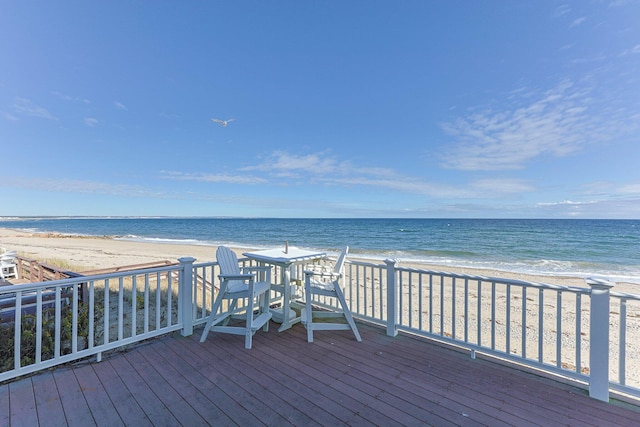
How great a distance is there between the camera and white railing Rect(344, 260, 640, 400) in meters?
1.93

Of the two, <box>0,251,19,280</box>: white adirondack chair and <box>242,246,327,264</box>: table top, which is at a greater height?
<box>242,246,327,264</box>: table top

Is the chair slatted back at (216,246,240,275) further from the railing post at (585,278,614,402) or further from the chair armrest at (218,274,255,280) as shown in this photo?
the railing post at (585,278,614,402)

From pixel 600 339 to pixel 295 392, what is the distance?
7.39 feet

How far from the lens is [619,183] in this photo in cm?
2589

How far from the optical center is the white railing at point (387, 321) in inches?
77.0

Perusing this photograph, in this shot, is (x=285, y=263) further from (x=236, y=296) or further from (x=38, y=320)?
(x=38, y=320)

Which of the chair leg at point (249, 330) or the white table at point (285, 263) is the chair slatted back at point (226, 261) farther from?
the chair leg at point (249, 330)

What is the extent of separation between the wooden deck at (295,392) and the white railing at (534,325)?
0.62 feet

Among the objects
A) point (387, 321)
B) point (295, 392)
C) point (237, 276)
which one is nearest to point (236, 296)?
point (237, 276)

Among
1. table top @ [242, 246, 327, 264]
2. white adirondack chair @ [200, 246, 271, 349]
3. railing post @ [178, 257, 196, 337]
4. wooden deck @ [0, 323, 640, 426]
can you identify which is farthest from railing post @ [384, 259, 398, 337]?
railing post @ [178, 257, 196, 337]

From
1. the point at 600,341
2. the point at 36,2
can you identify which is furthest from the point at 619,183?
the point at 36,2

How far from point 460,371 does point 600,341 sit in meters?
1.00

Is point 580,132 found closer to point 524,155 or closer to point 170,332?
point 524,155

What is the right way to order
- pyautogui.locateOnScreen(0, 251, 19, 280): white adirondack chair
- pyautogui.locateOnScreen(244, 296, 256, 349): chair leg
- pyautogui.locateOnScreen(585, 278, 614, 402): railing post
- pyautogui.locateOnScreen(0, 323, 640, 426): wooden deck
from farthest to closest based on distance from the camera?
1. pyautogui.locateOnScreen(0, 251, 19, 280): white adirondack chair
2. pyautogui.locateOnScreen(244, 296, 256, 349): chair leg
3. pyautogui.locateOnScreen(585, 278, 614, 402): railing post
4. pyautogui.locateOnScreen(0, 323, 640, 426): wooden deck
